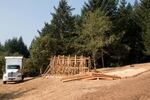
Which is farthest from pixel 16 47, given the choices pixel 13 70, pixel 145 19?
pixel 13 70

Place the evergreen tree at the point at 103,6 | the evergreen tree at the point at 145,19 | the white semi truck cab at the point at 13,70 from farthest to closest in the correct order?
1. the evergreen tree at the point at 103,6
2. the evergreen tree at the point at 145,19
3. the white semi truck cab at the point at 13,70

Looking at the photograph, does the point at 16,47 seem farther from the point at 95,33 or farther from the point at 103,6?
the point at 95,33

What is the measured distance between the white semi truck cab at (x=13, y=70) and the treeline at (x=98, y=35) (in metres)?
12.4

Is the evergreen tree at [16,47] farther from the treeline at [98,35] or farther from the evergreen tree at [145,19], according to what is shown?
the evergreen tree at [145,19]

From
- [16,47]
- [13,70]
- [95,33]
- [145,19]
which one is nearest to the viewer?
[13,70]

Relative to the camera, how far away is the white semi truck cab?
49.6 meters

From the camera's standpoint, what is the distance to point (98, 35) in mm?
65062

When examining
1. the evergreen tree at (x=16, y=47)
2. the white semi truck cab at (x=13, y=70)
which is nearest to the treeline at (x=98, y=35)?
the white semi truck cab at (x=13, y=70)

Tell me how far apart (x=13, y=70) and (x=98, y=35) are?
19350mm

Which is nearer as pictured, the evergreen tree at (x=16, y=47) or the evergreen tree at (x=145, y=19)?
the evergreen tree at (x=145, y=19)

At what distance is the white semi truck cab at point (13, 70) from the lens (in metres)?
49.6

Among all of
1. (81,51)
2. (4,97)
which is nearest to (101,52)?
(81,51)

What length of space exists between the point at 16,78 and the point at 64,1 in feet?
115

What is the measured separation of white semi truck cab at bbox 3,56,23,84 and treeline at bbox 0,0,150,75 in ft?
40.8
